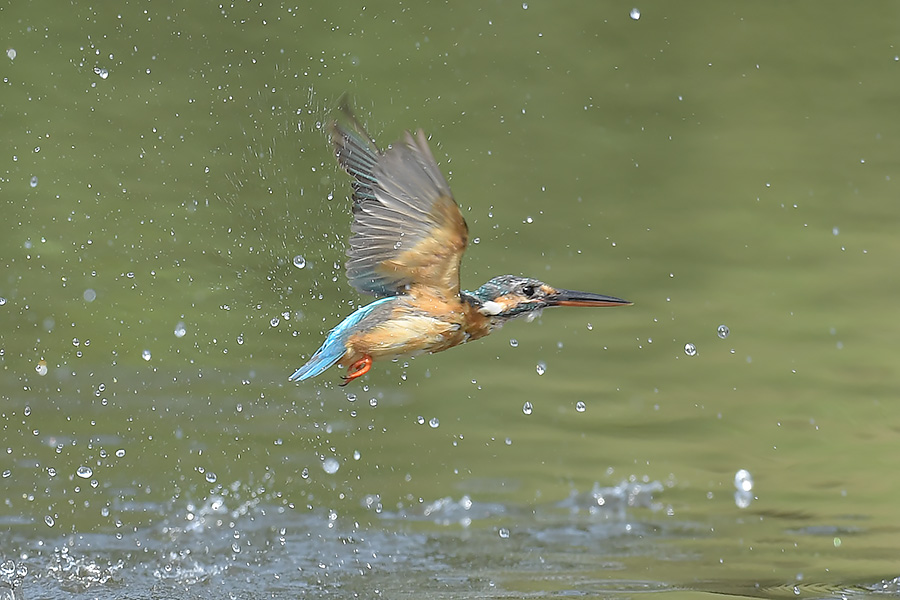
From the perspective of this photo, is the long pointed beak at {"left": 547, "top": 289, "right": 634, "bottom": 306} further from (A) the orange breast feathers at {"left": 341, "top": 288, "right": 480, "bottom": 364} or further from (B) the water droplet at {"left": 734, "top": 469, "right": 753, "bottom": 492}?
(B) the water droplet at {"left": 734, "top": 469, "right": 753, "bottom": 492}

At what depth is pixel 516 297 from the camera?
3.26 m

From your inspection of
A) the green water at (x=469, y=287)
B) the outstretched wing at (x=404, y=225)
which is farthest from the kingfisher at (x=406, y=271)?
the green water at (x=469, y=287)

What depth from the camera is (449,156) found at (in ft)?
20.7

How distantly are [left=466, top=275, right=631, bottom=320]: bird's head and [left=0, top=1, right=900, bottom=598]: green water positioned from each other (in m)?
0.71

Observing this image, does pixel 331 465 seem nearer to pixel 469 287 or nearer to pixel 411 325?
pixel 469 287

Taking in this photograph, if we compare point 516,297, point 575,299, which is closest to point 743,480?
point 575,299

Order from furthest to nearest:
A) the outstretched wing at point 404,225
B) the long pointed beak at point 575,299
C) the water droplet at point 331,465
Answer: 1. the water droplet at point 331,465
2. the long pointed beak at point 575,299
3. the outstretched wing at point 404,225

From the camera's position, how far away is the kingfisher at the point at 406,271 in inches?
114

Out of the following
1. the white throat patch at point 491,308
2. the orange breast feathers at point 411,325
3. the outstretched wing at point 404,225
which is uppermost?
the outstretched wing at point 404,225

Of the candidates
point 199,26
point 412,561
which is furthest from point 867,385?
point 199,26

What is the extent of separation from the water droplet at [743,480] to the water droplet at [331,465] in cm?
125

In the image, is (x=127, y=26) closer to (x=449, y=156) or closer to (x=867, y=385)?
(x=449, y=156)

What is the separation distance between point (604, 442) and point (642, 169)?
7.76ft

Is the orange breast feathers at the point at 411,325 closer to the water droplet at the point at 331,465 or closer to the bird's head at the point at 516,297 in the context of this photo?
the bird's head at the point at 516,297
